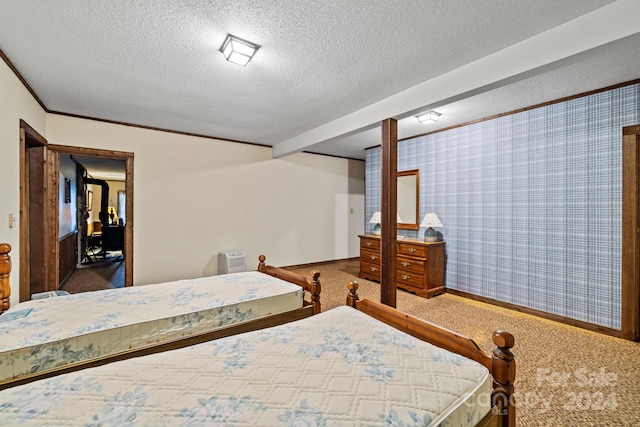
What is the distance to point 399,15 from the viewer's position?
6.00ft

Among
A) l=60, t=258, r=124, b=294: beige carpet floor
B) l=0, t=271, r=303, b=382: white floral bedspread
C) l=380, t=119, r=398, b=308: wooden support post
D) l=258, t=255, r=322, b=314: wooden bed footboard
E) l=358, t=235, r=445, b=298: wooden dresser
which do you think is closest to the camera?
l=0, t=271, r=303, b=382: white floral bedspread

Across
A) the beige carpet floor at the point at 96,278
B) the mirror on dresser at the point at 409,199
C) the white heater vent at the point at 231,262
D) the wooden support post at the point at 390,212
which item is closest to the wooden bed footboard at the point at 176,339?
the wooden support post at the point at 390,212

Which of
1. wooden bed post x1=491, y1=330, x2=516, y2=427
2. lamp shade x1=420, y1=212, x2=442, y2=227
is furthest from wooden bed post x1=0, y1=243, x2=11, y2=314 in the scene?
lamp shade x1=420, y1=212, x2=442, y2=227

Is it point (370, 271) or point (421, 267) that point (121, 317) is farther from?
point (370, 271)

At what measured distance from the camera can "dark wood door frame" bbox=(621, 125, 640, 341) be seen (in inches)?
108

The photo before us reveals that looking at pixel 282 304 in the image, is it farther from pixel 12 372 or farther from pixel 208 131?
pixel 208 131

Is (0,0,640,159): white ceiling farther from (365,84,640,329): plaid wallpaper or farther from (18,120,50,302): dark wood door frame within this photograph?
(18,120,50,302): dark wood door frame

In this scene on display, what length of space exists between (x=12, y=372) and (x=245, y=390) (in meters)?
1.35

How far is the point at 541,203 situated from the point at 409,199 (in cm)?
189

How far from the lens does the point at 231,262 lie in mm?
4699

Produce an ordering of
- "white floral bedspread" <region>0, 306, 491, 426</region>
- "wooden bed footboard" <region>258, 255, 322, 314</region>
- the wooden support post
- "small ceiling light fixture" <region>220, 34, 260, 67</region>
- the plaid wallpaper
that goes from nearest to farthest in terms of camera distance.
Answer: "white floral bedspread" <region>0, 306, 491, 426</region>
"small ceiling light fixture" <region>220, 34, 260, 67</region>
"wooden bed footboard" <region>258, 255, 322, 314</region>
the plaid wallpaper
the wooden support post

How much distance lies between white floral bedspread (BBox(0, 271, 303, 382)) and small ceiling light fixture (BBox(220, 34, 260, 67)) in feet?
6.21

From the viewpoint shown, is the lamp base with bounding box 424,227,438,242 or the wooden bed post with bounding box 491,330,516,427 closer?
the wooden bed post with bounding box 491,330,516,427

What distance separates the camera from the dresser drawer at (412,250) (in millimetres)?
4172
